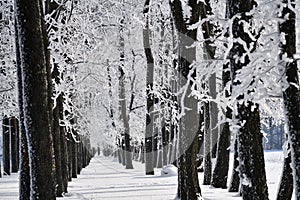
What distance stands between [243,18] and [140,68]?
102 feet

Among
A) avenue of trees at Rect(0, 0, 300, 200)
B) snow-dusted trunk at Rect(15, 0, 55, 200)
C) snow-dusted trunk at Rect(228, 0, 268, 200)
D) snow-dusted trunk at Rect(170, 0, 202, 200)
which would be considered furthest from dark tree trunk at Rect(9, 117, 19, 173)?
snow-dusted trunk at Rect(228, 0, 268, 200)

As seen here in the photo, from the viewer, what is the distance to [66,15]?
18.7 m

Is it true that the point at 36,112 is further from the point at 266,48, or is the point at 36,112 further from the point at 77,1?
the point at 77,1

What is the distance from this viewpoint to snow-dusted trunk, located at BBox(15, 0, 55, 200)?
30.1 ft

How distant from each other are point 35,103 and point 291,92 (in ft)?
15.0

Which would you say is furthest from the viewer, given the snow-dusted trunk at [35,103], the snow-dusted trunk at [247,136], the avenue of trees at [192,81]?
the snow-dusted trunk at [35,103]

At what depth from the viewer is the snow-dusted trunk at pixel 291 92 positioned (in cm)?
683

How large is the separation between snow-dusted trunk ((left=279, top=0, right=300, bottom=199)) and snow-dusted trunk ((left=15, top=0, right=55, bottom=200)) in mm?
4436

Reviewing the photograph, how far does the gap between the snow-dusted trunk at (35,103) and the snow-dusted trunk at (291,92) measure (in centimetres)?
444

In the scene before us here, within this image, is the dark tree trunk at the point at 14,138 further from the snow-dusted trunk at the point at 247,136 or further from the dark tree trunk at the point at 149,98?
the snow-dusted trunk at the point at 247,136

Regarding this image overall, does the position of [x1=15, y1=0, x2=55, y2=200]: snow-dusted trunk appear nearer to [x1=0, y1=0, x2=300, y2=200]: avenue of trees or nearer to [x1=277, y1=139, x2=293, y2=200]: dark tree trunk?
[x1=0, y1=0, x2=300, y2=200]: avenue of trees

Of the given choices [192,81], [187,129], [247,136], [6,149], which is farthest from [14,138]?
[247,136]

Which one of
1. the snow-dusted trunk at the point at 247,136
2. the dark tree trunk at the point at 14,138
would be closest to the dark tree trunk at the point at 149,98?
the dark tree trunk at the point at 14,138

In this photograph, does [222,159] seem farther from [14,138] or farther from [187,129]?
[14,138]
